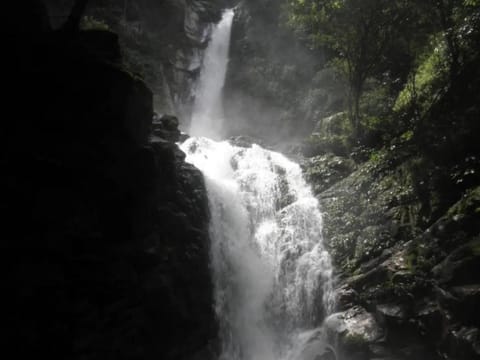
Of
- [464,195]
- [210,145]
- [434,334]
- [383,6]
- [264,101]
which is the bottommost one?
[434,334]

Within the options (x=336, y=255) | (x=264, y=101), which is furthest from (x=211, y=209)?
(x=264, y=101)

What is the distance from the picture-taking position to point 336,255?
12367 millimetres

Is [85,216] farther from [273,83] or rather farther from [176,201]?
[273,83]

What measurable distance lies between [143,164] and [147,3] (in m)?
23.4

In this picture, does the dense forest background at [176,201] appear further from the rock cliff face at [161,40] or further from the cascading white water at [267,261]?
the rock cliff face at [161,40]

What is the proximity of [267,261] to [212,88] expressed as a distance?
1948 centimetres

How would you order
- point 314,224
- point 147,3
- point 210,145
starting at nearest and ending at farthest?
point 314,224 < point 210,145 < point 147,3

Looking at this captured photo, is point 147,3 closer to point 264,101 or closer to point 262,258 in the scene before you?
point 264,101

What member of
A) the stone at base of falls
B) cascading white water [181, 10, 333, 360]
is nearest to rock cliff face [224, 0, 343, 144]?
cascading white water [181, 10, 333, 360]

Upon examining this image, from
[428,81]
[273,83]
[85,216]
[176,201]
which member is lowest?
[85,216]

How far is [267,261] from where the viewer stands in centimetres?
1381

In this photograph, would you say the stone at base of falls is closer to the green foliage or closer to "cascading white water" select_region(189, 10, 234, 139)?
the green foliage

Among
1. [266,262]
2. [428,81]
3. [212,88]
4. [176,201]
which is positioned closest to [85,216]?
[176,201]

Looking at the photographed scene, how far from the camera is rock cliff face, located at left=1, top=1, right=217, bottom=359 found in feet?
29.3
